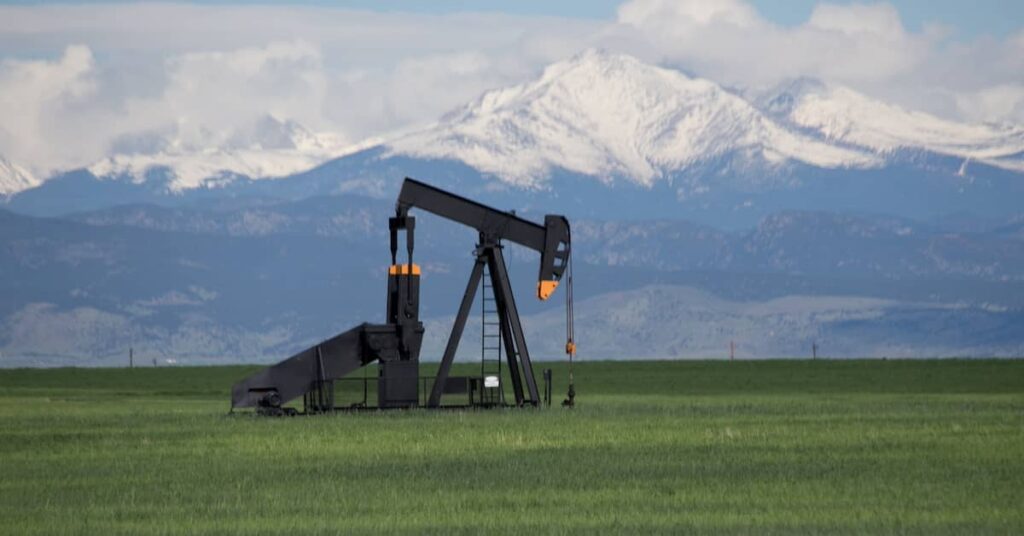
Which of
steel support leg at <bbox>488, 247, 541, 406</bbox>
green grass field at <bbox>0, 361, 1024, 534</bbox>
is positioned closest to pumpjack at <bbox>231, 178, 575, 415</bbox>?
steel support leg at <bbox>488, 247, 541, 406</bbox>

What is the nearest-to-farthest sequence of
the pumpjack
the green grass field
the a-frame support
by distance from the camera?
the green grass field < the pumpjack < the a-frame support

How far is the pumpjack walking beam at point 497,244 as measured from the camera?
56.9 m

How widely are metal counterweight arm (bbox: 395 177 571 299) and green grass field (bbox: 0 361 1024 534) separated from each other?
154 inches

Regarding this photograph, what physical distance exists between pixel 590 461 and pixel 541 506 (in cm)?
779

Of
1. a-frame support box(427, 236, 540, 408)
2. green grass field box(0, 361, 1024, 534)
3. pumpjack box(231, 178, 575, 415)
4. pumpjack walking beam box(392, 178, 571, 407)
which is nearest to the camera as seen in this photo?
green grass field box(0, 361, 1024, 534)

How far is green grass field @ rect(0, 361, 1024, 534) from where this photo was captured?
2795 centimetres

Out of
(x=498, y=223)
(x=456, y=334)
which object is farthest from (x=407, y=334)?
(x=498, y=223)

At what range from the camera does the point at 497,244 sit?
2255 inches

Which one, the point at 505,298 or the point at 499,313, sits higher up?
the point at 505,298

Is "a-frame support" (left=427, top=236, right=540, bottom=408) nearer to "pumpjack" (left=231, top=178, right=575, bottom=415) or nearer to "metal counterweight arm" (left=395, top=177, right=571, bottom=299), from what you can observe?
"pumpjack" (left=231, top=178, right=575, bottom=415)

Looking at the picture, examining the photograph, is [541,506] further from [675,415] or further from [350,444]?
[675,415]

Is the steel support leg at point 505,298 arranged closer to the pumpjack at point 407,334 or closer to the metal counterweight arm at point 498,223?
the pumpjack at point 407,334

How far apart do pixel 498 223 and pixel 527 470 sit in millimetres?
22153

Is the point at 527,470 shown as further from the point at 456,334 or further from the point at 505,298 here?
the point at 505,298
